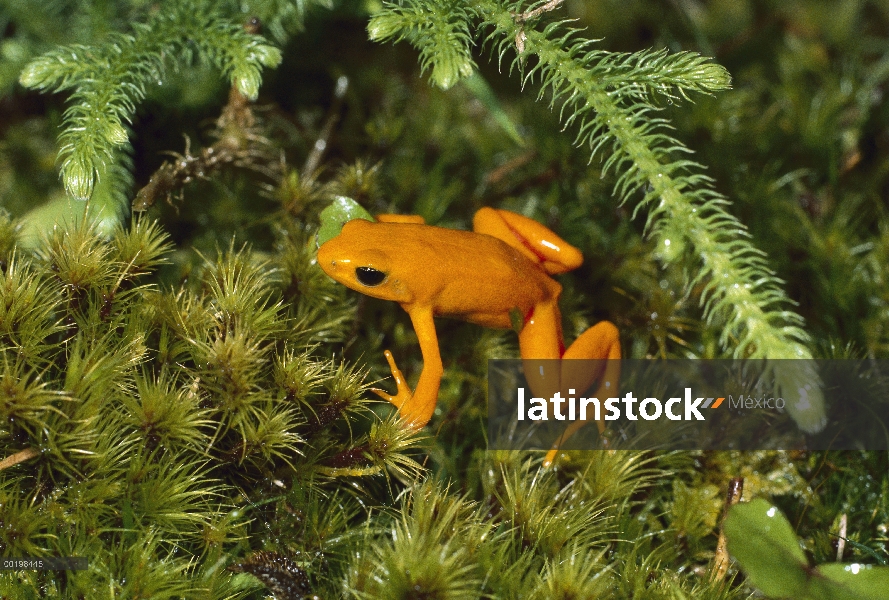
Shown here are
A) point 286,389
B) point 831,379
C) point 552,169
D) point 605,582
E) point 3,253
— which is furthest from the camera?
point 552,169

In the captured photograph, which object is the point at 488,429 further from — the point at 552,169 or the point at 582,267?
the point at 552,169

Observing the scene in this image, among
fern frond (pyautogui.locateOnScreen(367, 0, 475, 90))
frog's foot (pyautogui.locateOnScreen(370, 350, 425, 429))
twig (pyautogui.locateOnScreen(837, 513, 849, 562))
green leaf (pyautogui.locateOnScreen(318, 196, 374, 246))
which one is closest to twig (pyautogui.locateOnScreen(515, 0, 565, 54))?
fern frond (pyautogui.locateOnScreen(367, 0, 475, 90))

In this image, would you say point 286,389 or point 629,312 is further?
point 629,312

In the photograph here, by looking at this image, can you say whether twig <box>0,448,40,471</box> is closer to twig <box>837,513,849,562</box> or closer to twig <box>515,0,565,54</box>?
twig <box>515,0,565,54</box>

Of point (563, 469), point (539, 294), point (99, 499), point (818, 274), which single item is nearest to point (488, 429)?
point (563, 469)

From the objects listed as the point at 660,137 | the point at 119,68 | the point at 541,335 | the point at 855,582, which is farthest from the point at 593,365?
the point at 119,68

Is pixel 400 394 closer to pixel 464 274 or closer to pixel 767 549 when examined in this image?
pixel 464 274
